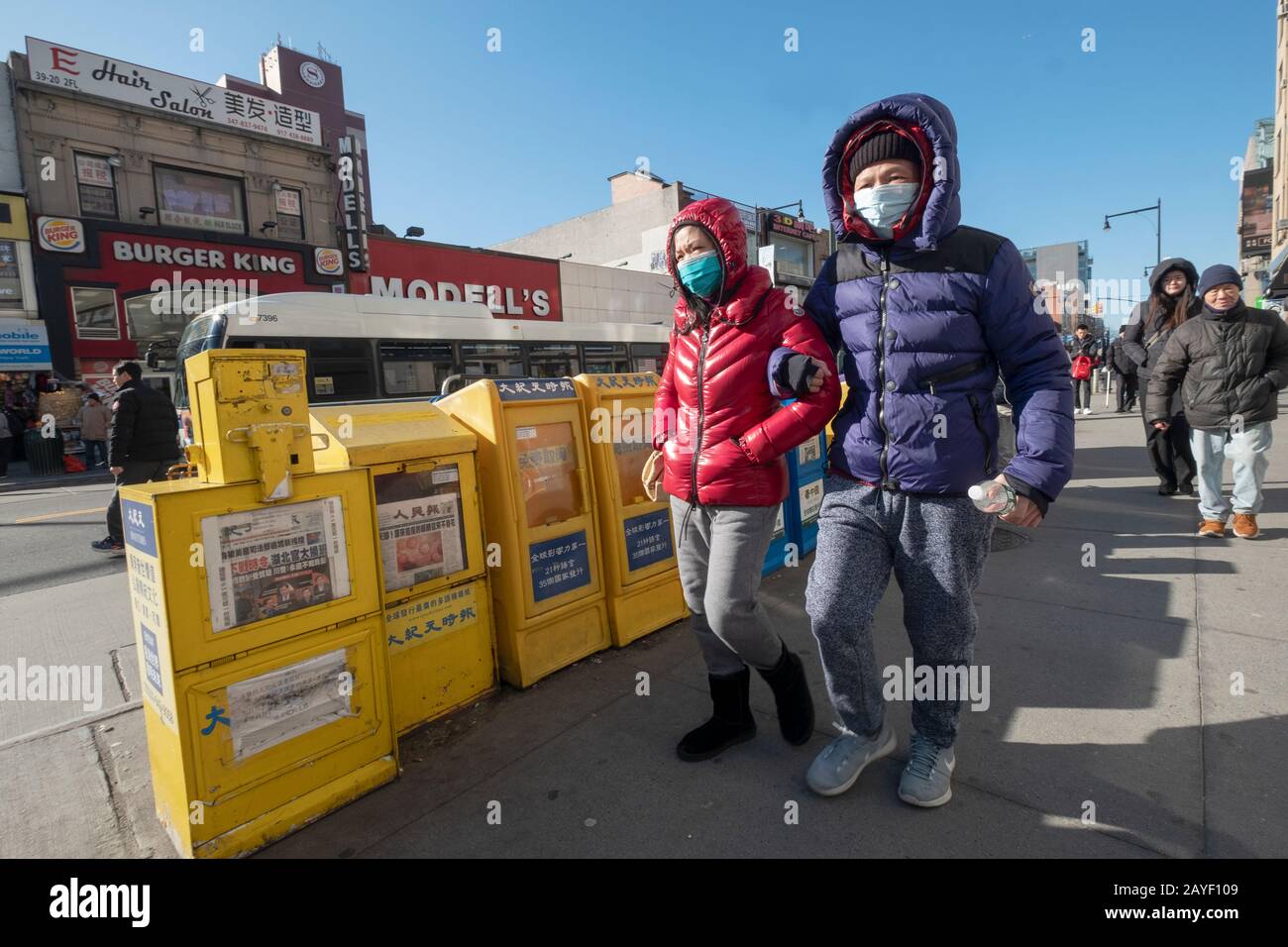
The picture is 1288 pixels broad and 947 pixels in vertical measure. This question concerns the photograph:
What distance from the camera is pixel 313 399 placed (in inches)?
432

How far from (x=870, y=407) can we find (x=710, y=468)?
1.82ft

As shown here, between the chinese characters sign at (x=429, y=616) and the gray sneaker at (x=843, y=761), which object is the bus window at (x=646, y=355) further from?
the gray sneaker at (x=843, y=761)

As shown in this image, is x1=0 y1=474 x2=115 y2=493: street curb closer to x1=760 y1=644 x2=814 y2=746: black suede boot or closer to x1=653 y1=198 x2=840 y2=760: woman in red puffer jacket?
x1=653 y1=198 x2=840 y2=760: woman in red puffer jacket

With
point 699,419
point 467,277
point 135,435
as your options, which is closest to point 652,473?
point 699,419

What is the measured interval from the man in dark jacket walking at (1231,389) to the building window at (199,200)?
75.3ft

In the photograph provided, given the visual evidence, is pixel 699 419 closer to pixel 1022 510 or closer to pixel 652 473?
pixel 652 473

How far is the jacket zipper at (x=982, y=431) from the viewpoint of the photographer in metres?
2.05

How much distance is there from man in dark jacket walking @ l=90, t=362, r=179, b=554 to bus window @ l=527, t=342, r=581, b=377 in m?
7.46

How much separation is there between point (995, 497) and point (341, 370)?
11.3 metres

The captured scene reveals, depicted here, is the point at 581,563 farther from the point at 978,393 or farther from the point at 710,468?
the point at 978,393

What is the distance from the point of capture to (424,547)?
298 centimetres

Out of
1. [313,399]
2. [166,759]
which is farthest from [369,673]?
[313,399]

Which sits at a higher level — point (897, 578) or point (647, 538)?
point (897, 578)
